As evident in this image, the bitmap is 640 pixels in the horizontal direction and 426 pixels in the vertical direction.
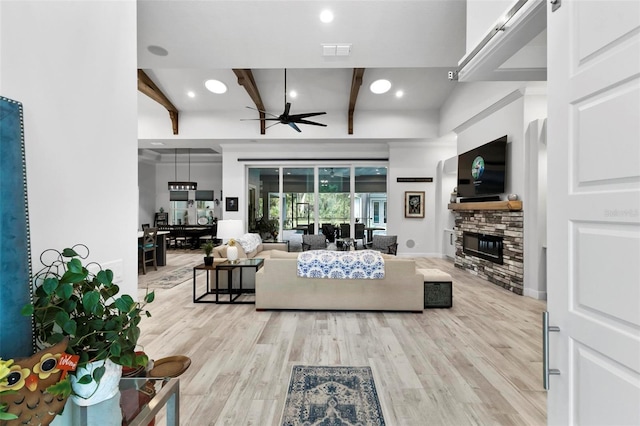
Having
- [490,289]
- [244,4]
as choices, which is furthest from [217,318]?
[490,289]

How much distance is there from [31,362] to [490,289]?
5.72 meters

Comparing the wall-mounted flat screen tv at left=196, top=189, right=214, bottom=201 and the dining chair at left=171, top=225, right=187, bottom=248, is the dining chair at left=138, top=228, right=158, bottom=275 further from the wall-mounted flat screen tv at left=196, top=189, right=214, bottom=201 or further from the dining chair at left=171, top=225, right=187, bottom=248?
the wall-mounted flat screen tv at left=196, top=189, right=214, bottom=201

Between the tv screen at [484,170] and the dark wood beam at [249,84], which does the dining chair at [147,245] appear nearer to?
the dark wood beam at [249,84]

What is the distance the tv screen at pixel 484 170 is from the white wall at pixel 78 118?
544 centimetres

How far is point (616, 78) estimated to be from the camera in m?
0.94

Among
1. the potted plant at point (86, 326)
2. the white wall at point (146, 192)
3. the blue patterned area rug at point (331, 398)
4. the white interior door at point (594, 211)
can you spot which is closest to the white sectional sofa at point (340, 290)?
the blue patterned area rug at point (331, 398)

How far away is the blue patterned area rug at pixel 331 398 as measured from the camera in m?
1.96

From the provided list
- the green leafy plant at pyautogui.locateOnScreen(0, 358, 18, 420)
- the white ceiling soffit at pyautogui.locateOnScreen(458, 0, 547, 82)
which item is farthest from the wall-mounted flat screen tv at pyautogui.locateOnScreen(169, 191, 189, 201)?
the green leafy plant at pyautogui.locateOnScreen(0, 358, 18, 420)

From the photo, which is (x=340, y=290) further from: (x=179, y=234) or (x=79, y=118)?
(x=179, y=234)

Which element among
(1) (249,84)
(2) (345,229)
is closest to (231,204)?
(2) (345,229)

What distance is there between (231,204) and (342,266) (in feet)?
20.4

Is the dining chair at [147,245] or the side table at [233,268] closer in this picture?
the side table at [233,268]

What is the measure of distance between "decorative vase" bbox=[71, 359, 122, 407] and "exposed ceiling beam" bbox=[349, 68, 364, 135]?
6.19 meters

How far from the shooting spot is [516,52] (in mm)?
2400
